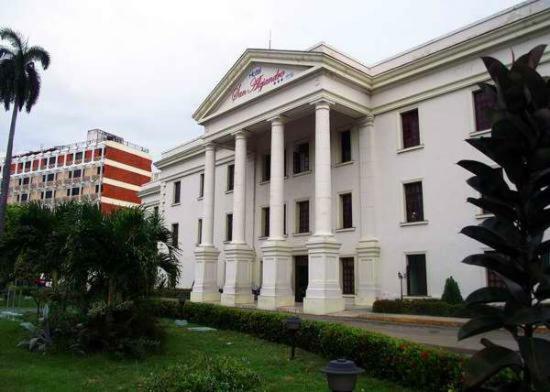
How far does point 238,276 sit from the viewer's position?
24641 millimetres

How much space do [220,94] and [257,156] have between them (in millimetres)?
4578

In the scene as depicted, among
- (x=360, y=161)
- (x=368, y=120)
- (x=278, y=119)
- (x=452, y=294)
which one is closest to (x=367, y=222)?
(x=360, y=161)

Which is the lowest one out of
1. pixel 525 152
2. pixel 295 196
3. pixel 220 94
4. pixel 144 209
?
pixel 525 152

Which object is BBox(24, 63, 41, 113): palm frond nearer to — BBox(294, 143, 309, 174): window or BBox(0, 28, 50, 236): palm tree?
BBox(0, 28, 50, 236): palm tree

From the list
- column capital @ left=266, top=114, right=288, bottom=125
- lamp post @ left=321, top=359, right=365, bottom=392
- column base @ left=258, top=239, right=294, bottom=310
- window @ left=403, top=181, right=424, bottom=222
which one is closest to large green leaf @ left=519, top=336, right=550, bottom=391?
lamp post @ left=321, top=359, right=365, bottom=392

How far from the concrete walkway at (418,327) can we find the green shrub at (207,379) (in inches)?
204

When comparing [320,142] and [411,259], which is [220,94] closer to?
[320,142]

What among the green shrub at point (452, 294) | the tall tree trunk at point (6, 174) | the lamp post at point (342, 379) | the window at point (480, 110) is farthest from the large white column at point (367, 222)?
the tall tree trunk at point (6, 174)

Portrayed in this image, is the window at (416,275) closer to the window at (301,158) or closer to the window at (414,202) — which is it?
the window at (414,202)

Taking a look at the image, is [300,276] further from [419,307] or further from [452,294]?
[452,294]

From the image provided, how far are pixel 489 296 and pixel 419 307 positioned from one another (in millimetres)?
15675

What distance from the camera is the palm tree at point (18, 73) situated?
31.7 meters

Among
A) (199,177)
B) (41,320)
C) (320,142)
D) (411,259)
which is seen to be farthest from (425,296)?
(199,177)

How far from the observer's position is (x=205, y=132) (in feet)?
96.0
